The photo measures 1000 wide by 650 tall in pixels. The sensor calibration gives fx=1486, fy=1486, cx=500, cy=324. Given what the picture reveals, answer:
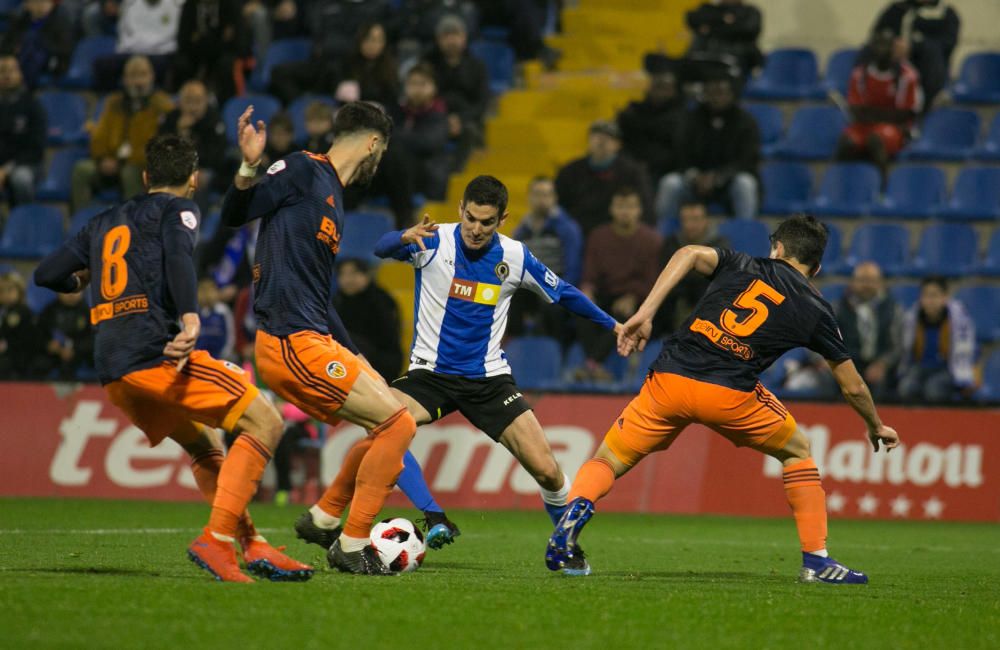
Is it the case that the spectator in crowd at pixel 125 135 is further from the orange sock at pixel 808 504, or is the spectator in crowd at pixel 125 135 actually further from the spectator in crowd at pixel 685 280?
the orange sock at pixel 808 504

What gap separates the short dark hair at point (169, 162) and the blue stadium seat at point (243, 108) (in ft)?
33.7

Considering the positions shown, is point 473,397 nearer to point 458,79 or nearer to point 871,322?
point 871,322

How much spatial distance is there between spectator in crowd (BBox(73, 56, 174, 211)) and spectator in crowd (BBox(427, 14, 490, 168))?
10.2 ft

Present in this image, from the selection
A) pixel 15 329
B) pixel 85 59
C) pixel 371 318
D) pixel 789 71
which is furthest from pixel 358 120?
pixel 85 59

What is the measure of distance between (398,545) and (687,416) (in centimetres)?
164

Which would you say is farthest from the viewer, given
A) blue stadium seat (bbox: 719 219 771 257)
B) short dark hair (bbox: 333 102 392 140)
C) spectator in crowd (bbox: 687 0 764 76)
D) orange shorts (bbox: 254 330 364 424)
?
spectator in crowd (bbox: 687 0 764 76)

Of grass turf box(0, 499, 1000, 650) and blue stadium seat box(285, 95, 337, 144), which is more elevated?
blue stadium seat box(285, 95, 337, 144)

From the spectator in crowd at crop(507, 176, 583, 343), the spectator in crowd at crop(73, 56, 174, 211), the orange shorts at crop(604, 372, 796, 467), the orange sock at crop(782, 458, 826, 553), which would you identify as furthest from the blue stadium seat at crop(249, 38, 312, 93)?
the orange sock at crop(782, 458, 826, 553)

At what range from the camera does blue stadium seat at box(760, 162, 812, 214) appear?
674 inches

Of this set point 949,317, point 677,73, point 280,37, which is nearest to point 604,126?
point 677,73

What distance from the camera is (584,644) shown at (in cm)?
527

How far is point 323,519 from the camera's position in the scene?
25.7ft

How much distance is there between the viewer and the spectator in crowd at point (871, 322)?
47.6 ft

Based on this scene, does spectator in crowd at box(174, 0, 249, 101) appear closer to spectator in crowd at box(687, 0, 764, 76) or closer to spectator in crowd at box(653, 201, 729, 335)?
spectator in crowd at box(687, 0, 764, 76)
